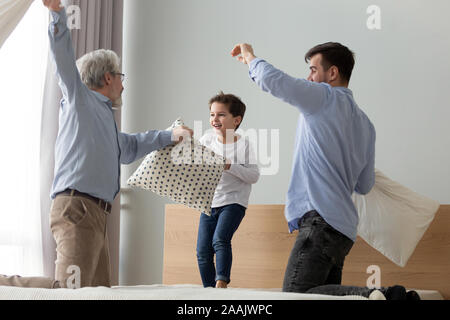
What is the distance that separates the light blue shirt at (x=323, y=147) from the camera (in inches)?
59.0

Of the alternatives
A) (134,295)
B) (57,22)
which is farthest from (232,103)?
(134,295)

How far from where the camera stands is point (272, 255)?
2561mm

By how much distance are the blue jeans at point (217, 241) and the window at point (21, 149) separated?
1.05m

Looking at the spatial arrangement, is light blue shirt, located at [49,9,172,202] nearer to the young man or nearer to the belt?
the belt

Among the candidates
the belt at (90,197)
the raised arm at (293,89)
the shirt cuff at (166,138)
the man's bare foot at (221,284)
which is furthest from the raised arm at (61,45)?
the man's bare foot at (221,284)

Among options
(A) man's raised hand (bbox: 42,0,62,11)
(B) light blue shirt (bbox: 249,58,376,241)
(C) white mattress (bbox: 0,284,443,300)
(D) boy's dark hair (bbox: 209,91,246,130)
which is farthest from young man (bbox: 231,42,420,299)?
(D) boy's dark hair (bbox: 209,91,246,130)

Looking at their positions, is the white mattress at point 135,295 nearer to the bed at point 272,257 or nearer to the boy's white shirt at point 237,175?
the bed at point 272,257

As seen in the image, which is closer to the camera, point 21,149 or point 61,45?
point 61,45

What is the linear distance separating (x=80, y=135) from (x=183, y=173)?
1.63 ft

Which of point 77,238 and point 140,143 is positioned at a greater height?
point 140,143

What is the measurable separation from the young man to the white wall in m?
1.12

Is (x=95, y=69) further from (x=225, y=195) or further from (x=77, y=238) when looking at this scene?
(x=225, y=195)
